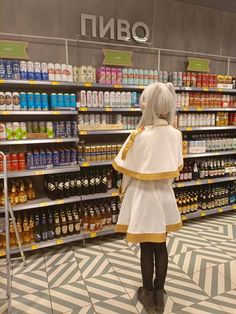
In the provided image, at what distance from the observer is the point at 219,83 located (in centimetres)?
421

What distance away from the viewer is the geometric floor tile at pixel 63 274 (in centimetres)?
273

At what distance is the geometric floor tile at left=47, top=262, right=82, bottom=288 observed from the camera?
8.96ft

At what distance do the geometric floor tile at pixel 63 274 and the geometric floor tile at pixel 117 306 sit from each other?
479 mm

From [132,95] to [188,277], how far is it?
2324mm

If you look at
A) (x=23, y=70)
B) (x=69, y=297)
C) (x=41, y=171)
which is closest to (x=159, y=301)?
(x=69, y=297)

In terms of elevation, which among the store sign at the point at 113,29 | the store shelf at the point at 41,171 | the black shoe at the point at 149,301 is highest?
the store sign at the point at 113,29

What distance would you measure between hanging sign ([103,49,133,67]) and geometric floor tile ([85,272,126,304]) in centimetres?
271

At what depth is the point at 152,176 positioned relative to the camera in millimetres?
1896

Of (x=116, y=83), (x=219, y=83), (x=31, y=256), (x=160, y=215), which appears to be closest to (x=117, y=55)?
(x=116, y=83)

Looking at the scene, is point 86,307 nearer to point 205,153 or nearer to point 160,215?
point 160,215

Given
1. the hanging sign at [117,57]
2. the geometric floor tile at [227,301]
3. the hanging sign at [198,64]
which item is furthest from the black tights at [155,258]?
the hanging sign at [198,64]

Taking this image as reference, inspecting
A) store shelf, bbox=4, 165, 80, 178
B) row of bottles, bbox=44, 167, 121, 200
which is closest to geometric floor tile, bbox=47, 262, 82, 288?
row of bottles, bbox=44, 167, 121, 200

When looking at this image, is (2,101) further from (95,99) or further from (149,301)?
(149,301)

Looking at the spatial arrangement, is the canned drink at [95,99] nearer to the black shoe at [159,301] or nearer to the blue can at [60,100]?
the blue can at [60,100]
